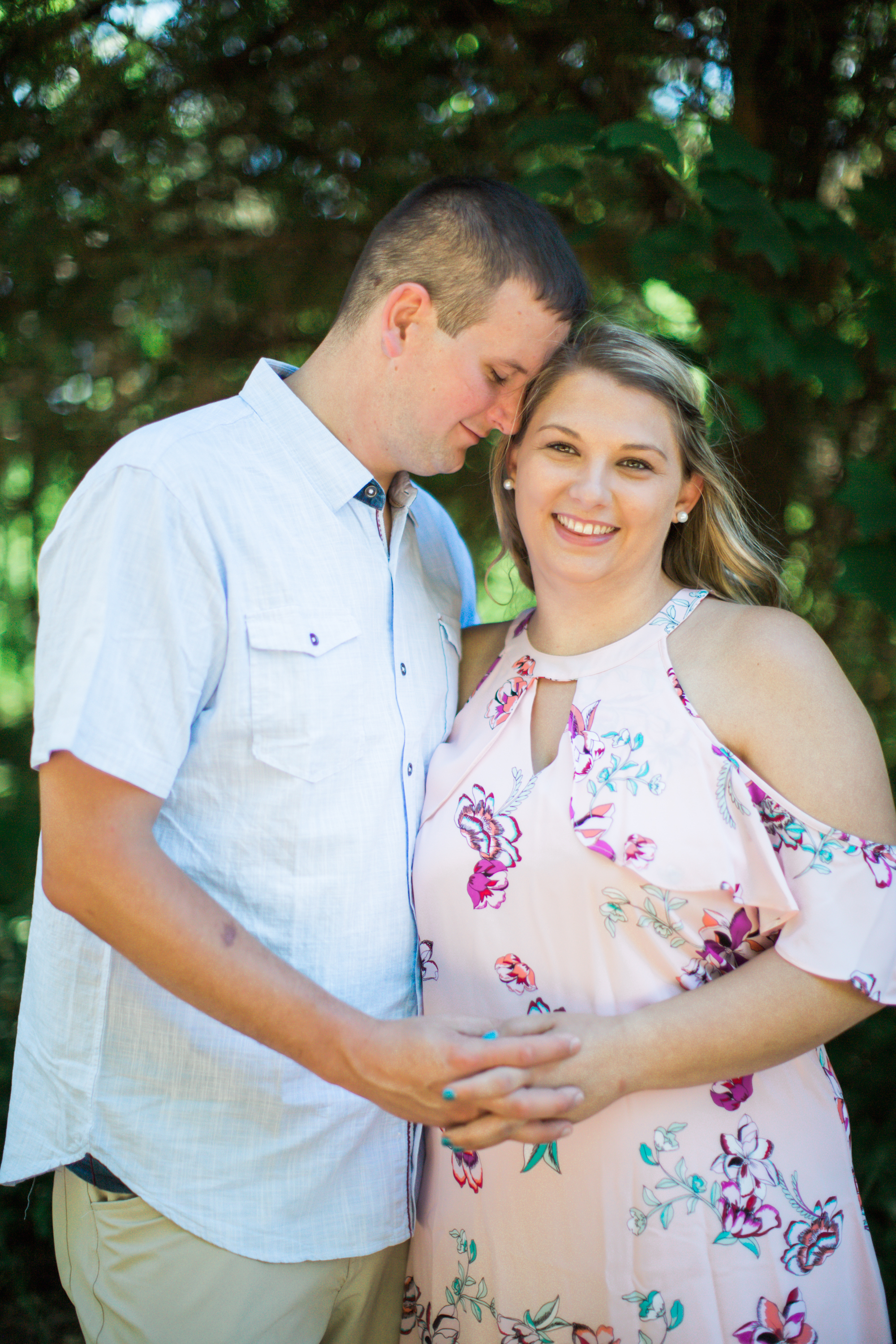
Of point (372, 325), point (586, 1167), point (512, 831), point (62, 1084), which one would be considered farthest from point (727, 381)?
point (62, 1084)

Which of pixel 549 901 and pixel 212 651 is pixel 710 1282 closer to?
pixel 549 901

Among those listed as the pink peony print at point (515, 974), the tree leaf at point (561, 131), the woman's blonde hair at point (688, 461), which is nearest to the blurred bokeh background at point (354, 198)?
the tree leaf at point (561, 131)

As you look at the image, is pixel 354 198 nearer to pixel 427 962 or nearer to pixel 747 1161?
pixel 427 962

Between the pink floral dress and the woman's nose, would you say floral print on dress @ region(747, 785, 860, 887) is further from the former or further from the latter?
the woman's nose

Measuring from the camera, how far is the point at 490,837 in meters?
1.77

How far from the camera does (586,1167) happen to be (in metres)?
1.63

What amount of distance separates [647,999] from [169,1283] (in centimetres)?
87

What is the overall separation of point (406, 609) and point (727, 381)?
1.27m

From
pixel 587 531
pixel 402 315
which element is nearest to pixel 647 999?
pixel 587 531

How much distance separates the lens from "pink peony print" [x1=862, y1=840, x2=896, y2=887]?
5.15 feet

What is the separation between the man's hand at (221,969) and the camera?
1.38 metres

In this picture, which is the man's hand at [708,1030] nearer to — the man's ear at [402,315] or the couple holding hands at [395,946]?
the couple holding hands at [395,946]

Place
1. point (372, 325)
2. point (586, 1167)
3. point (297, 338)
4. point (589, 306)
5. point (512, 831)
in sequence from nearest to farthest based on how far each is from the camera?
point (586, 1167) < point (512, 831) < point (372, 325) < point (589, 306) < point (297, 338)

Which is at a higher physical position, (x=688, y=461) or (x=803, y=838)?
(x=688, y=461)
